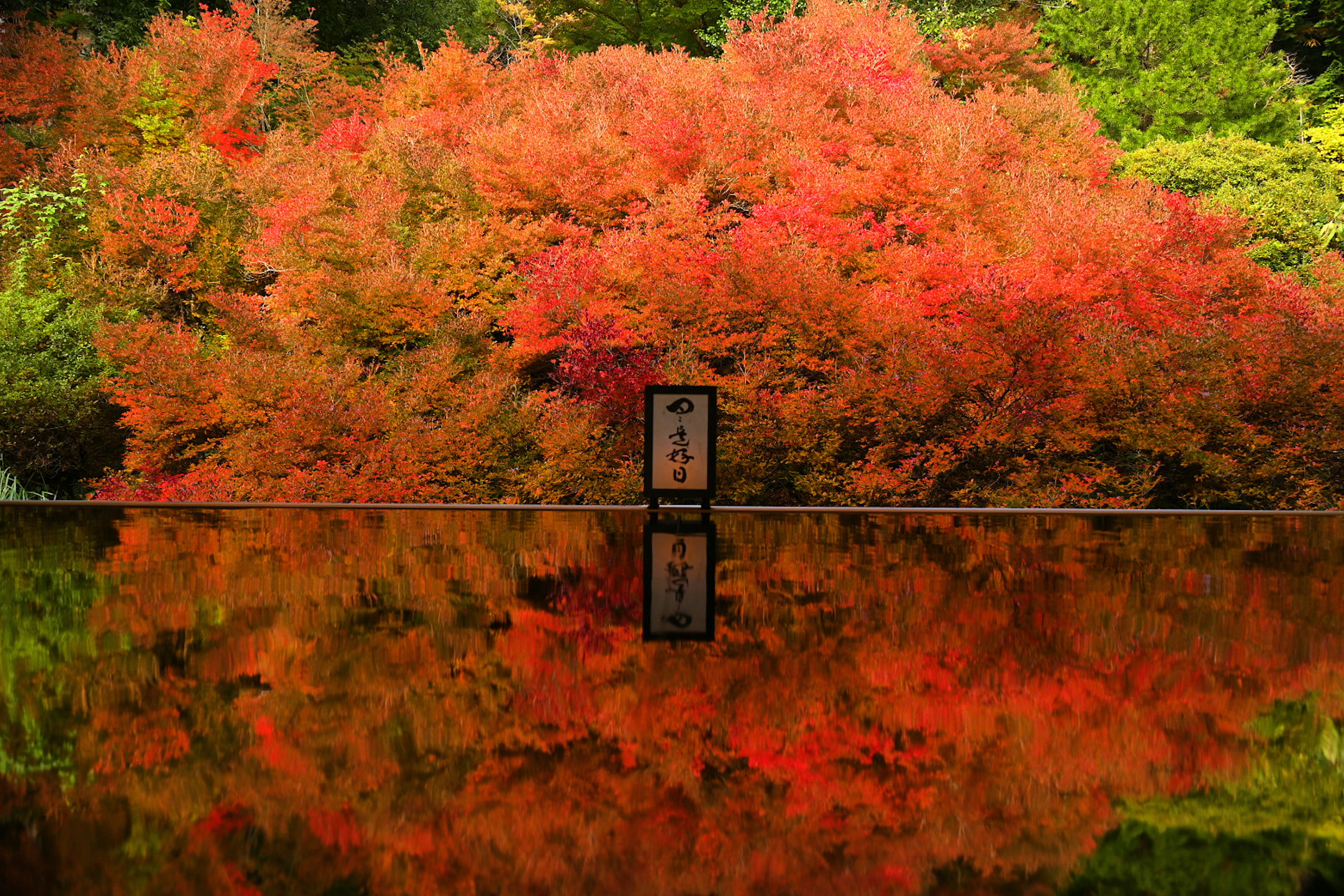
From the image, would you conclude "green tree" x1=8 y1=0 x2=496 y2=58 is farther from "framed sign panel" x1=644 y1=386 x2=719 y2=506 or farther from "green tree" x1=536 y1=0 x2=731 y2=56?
"framed sign panel" x1=644 y1=386 x2=719 y2=506

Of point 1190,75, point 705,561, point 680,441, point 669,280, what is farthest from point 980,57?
point 705,561

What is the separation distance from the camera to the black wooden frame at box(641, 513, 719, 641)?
3037 mm

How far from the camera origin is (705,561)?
466 centimetres

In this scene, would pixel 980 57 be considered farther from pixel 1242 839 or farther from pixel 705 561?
pixel 1242 839

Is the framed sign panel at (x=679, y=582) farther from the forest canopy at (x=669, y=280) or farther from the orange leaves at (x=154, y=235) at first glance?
the orange leaves at (x=154, y=235)

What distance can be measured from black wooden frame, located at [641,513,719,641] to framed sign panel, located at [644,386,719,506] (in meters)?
0.22

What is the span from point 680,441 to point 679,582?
93.9 inches

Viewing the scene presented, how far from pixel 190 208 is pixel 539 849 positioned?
14.2 meters

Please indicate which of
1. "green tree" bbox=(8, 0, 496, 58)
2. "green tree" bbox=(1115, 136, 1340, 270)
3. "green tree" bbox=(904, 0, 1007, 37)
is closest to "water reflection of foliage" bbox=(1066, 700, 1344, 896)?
"green tree" bbox=(1115, 136, 1340, 270)

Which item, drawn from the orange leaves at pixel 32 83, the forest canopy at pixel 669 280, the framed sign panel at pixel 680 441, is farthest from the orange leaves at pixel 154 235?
the framed sign panel at pixel 680 441

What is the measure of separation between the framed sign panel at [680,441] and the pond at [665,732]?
78.7 inches

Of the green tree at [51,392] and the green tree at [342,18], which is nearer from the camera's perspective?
the green tree at [51,392]

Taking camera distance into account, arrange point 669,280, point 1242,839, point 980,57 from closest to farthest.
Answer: point 1242,839
point 669,280
point 980,57

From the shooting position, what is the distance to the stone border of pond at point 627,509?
7.26 meters
